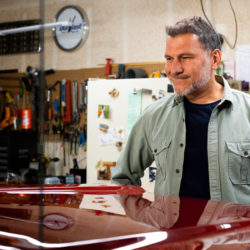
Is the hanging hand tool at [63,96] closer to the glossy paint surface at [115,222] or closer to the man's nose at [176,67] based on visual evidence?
the man's nose at [176,67]

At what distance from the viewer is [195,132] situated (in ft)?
4.09

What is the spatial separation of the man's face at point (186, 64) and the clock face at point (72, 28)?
119 inches

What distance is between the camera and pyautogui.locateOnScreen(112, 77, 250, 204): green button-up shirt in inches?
45.4

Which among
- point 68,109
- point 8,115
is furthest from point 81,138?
point 8,115

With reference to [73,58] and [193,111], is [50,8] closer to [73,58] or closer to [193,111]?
[73,58]

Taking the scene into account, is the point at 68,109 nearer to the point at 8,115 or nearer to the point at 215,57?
the point at 8,115

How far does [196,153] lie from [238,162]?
12 cm

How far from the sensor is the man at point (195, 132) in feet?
3.80

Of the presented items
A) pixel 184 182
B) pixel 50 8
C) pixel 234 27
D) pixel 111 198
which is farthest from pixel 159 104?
pixel 50 8

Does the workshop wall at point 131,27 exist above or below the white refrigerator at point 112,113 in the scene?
above

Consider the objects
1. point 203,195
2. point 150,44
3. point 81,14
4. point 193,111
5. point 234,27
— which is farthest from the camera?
point 81,14

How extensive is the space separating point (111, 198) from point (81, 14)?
145 inches

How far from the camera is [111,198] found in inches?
24.9

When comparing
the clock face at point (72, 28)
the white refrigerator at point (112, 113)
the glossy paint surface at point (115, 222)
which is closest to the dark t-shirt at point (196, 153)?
the glossy paint surface at point (115, 222)
